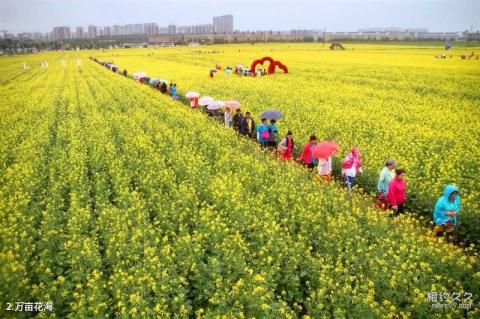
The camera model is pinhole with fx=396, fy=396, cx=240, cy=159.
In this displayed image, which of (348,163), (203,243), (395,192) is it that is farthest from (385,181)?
(203,243)

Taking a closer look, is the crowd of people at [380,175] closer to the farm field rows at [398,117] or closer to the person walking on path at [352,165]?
the person walking on path at [352,165]

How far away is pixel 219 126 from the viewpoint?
69.7ft

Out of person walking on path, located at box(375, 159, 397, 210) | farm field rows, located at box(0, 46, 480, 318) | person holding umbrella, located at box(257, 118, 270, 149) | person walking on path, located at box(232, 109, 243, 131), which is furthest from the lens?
person walking on path, located at box(232, 109, 243, 131)

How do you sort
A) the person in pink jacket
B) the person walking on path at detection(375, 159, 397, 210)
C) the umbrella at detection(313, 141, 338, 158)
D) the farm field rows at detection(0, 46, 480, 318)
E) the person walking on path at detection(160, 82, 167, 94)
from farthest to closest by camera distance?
the person walking on path at detection(160, 82, 167, 94) → the umbrella at detection(313, 141, 338, 158) → the person walking on path at detection(375, 159, 397, 210) → the person in pink jacket → the farm field rows at detection(0, 46, 480, 318)

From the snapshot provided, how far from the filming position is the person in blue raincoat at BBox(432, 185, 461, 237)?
968 centimetres

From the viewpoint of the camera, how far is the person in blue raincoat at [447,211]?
31.8 ft

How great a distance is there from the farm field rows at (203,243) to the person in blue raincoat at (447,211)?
1.70 ft

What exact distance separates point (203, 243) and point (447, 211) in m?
5.99

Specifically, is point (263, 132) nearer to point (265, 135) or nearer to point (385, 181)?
point (265, 135)

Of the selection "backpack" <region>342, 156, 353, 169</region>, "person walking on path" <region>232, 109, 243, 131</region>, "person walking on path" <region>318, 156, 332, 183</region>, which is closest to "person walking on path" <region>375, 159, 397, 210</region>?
"backpack" <region>342, 156, 353, 169</region>

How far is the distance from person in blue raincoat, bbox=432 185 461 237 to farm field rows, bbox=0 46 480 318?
518mm

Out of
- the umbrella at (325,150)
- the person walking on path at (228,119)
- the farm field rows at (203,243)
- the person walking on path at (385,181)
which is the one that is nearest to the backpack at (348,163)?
the umbrella at (325,150)

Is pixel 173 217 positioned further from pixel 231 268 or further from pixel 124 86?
pixel 124 86

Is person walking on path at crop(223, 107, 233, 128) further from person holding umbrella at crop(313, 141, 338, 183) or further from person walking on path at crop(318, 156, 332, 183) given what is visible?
person walking on path at crop(318, 156, 332, 183)
